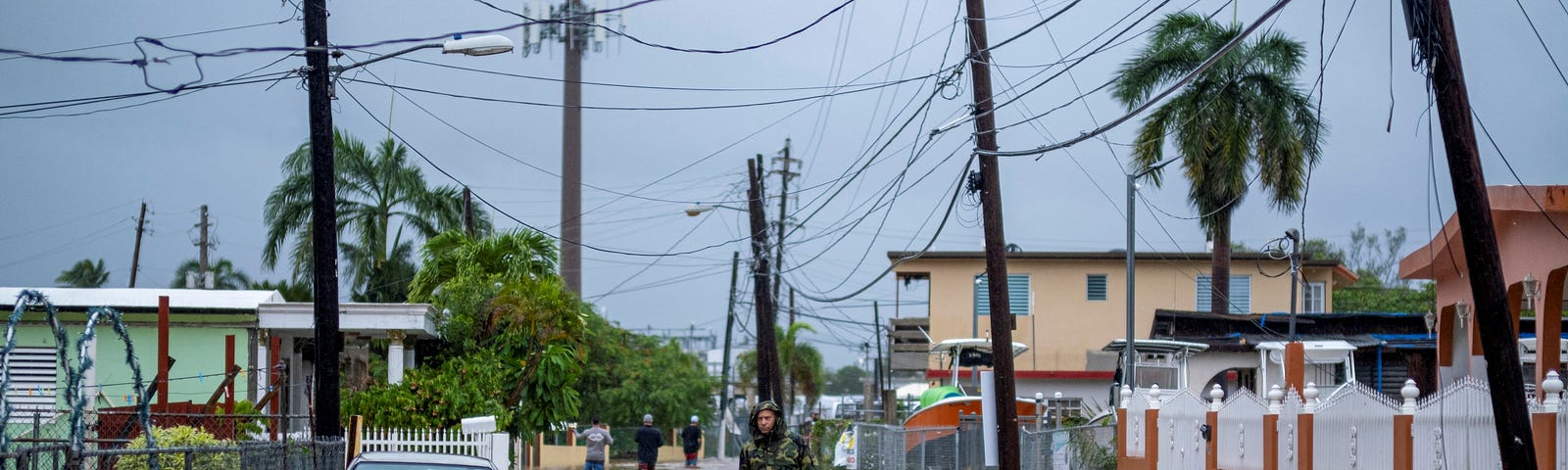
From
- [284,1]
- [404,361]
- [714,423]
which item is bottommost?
[714,423]

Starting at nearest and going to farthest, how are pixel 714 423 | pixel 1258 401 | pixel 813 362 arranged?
1. pixel 1258 401
2. pixel 714 423
3. pixel 813 362

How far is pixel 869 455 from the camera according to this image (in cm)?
2569

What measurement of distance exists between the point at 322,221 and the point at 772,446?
7064 millimetres

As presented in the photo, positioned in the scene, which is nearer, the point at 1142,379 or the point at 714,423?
the point at 1142,379

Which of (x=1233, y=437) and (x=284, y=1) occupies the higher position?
(x=284, y=1)

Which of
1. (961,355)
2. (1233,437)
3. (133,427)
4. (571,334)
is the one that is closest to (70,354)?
(133,427)

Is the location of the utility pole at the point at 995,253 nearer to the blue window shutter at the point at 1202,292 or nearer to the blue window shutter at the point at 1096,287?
the blue window shutter at the point at 1096,287

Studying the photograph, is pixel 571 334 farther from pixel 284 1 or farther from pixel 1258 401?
pixel 1258 401

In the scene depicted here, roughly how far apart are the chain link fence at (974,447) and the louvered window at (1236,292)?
2175cm

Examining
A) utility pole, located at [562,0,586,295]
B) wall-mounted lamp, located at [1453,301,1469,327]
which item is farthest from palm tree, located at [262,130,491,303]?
wall-mounted lamp, located at [1453,301,1469,327]

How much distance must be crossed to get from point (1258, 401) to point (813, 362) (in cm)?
5543

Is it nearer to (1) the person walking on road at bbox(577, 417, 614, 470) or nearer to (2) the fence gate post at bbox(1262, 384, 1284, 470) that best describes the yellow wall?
(1) the person walking on road at bbox(577, 417, 614, 470)

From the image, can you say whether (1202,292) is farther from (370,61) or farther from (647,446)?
(370,61)

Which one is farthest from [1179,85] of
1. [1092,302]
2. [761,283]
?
[1092,302]
